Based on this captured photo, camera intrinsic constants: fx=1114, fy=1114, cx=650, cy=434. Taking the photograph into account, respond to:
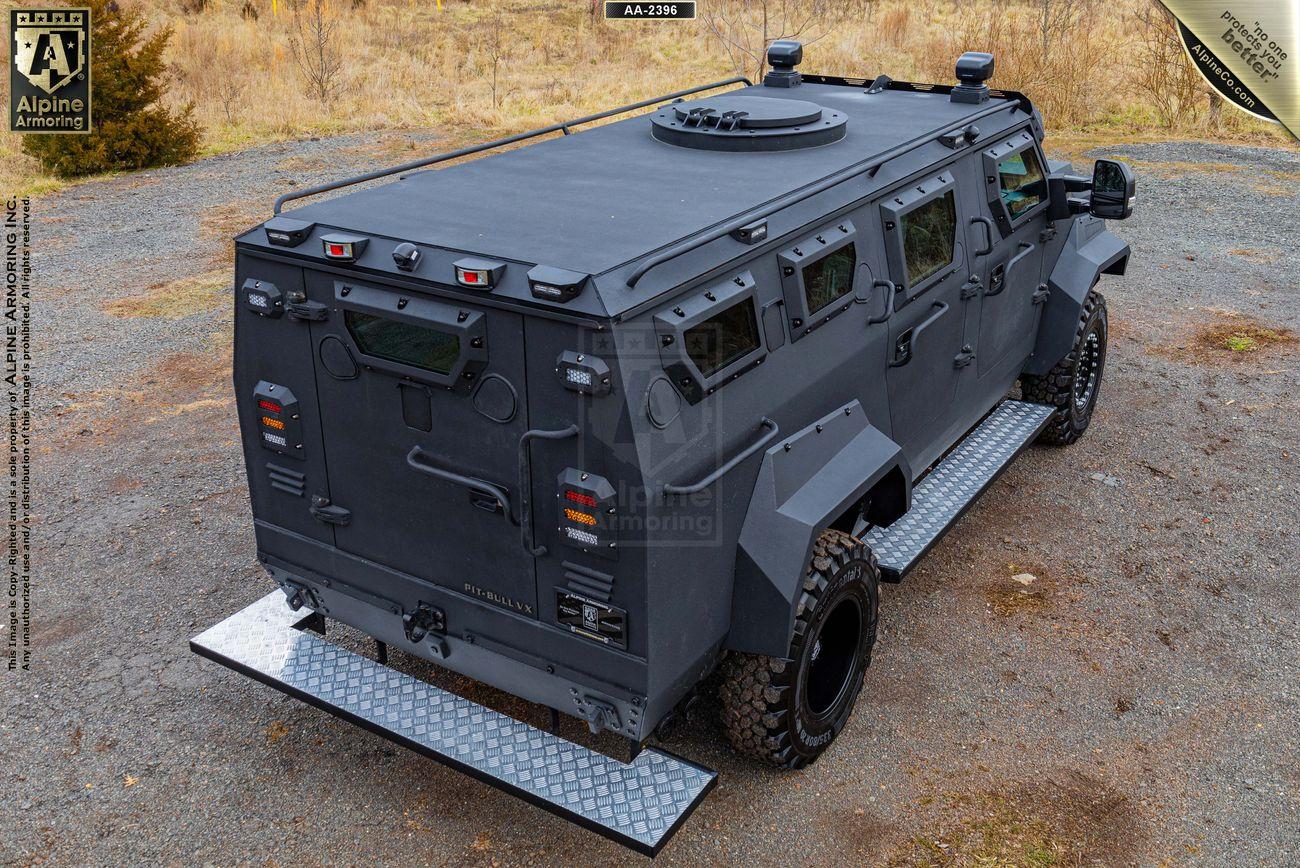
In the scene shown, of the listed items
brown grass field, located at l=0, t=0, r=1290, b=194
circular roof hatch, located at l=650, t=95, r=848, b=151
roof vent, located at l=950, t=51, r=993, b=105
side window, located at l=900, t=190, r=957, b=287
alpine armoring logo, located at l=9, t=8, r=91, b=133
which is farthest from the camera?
brown grass field, located at l=0, t=0, r=1290, b=194

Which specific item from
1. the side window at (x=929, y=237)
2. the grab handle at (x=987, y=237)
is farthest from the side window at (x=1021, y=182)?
the side window at (x=929, y=237)

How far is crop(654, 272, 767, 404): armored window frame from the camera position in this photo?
356 centimetres

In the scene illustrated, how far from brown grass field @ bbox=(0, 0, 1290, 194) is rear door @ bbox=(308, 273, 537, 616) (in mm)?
11648

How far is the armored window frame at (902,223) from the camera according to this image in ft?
15.8

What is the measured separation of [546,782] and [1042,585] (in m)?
3.18

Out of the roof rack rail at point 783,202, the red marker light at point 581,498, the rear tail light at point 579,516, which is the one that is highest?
the roof rack rail at point 783,202

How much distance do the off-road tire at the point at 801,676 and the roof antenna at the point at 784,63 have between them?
349 cm

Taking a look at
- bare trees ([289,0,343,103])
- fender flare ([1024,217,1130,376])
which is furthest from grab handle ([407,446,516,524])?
bare trees ([289,0,343,103])

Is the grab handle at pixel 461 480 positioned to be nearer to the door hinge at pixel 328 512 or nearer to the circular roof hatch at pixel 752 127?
the door hinge at pixel 328 512

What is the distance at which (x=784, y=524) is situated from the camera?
4.07m

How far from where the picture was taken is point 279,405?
165 inches

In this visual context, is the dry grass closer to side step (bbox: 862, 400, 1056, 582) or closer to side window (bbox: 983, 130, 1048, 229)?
side step (bbox: 862, 400, 1056, 582)

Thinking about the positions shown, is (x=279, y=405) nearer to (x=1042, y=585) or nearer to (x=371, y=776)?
(x=371, y=776)

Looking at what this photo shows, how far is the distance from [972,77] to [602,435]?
4.00m
